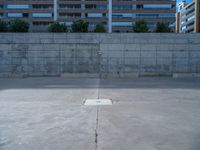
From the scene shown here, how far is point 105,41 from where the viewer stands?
69.3ft

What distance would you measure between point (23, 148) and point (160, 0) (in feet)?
253

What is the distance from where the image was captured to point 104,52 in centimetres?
2111

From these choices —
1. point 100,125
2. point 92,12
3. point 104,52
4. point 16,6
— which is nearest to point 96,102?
point 100,125

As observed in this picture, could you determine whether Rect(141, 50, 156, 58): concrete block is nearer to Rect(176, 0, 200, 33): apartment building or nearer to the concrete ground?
the concrete ground

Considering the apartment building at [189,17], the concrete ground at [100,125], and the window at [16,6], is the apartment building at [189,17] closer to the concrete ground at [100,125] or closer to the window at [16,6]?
the window at [16,6]

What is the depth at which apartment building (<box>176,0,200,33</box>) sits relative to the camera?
103 meters

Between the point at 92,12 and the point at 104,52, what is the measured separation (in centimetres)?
5679

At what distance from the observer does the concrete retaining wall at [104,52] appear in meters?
21.1

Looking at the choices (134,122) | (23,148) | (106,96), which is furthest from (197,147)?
(106,96)

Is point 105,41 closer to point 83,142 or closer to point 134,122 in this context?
point 134,122

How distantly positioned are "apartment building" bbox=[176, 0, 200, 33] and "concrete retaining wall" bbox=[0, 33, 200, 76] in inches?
3253

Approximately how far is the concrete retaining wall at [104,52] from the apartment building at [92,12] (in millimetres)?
53733

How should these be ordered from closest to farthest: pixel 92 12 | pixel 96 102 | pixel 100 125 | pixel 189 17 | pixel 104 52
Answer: pixel 100 125 < pixel 96 102 < pixel 104 52 < pixel 92 12 < pixel 189 17

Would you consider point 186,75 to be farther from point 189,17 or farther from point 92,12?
point 189,17
